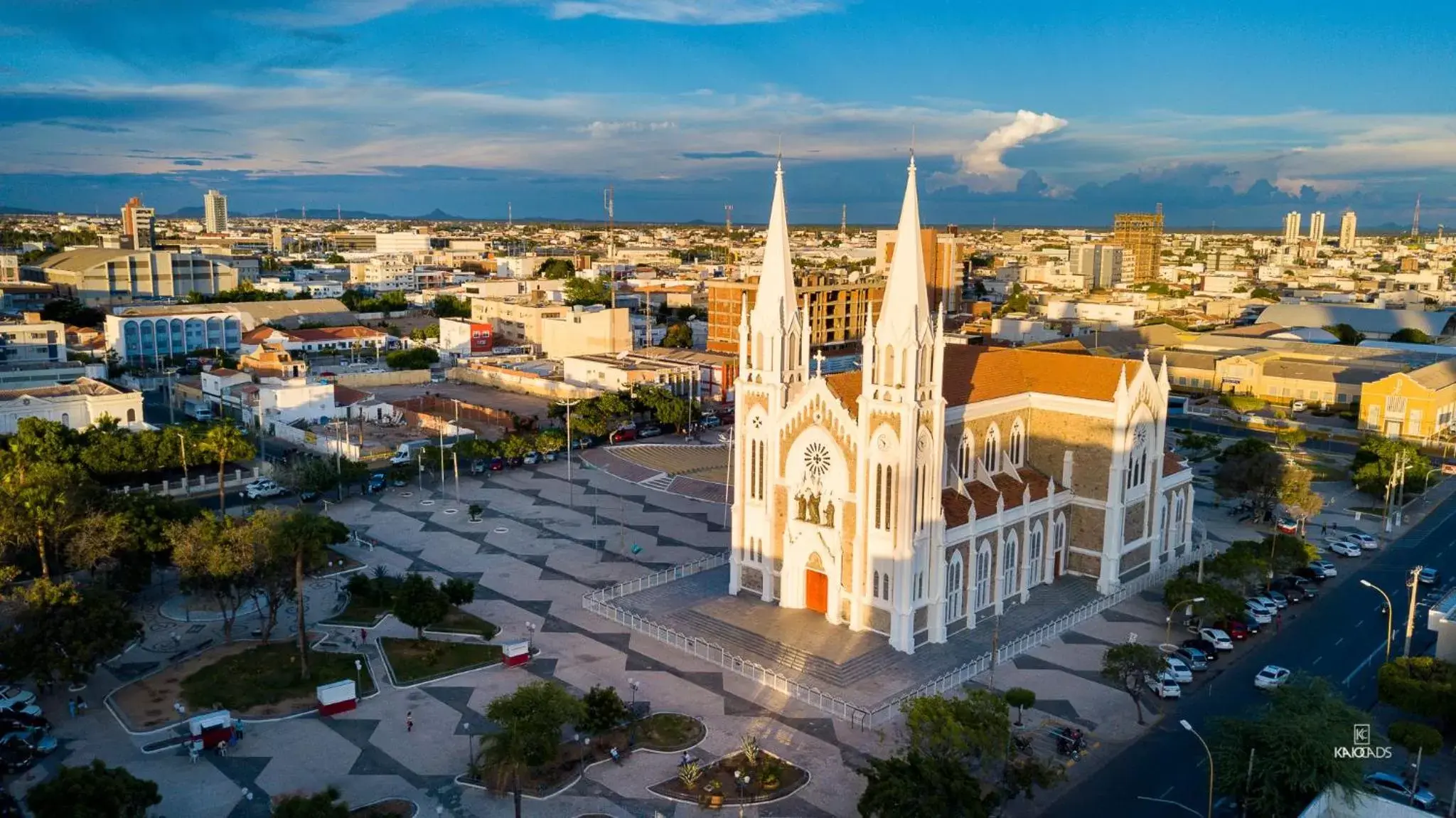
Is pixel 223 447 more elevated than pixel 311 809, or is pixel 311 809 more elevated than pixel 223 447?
pixel 223 447

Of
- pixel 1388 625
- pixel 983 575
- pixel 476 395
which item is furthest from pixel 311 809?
pixel 476 395

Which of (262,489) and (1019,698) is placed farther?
(262,489)

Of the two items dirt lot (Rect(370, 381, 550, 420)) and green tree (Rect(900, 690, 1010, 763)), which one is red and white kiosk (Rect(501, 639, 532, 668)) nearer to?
green tree (Rect(900, 690, 1010, 763))

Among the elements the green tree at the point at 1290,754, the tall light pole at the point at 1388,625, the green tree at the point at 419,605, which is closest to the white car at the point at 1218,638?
the tall light pole at the point at 1388,625

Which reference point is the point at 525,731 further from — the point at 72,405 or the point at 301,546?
the point at 72,405

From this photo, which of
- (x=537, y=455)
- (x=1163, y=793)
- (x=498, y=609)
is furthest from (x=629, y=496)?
(x=1163, y=793)

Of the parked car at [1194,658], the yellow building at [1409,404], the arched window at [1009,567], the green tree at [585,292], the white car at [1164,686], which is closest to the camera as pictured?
the white car at [1164,686]

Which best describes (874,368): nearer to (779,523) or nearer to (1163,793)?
(779,523)

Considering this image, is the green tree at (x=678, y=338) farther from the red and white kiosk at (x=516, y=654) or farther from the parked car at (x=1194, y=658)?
the parked car at (x=1194, y=658)

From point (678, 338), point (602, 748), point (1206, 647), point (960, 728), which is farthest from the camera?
point (678, 338)
